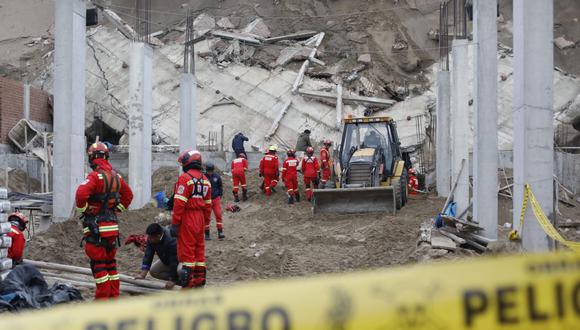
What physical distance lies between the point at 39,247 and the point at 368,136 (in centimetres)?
910

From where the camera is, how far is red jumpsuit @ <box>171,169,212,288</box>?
7.52 metres

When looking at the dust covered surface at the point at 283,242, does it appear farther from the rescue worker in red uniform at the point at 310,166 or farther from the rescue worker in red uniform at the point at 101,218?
the rescue worker in red uniform at the point at 101,218

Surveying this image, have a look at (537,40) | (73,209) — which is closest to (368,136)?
(73,209)

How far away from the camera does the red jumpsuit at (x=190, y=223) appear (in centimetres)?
752

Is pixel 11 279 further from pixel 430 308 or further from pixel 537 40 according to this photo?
pixel 537 40

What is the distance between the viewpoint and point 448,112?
19.6 m

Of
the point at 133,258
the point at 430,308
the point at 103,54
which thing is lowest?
the point at 133,258

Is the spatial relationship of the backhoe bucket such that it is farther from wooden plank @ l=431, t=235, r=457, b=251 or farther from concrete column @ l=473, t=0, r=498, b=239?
wooden plank @ l=431, t=235, r=457, b=251

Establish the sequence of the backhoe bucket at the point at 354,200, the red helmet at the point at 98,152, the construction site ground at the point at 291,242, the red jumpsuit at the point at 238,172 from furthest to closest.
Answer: the red jumpsuit at the point at 238,172
the backhoe bucket at the point at 354,200
the construction site ground at the point at 291,242
the red helmet at the point at 98,152

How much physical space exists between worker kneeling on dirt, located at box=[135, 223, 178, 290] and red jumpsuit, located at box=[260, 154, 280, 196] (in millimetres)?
9900

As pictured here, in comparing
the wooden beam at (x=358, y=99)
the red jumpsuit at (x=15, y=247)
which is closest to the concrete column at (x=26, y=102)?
the wooden beam at (x=358, y=99)

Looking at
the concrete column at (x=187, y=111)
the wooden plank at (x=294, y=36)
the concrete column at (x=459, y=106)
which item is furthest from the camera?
the wooden plank at (x=294, y=36)

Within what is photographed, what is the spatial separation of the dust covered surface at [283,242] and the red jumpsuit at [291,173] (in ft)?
1.70

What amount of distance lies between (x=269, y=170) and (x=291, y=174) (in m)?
0.88
